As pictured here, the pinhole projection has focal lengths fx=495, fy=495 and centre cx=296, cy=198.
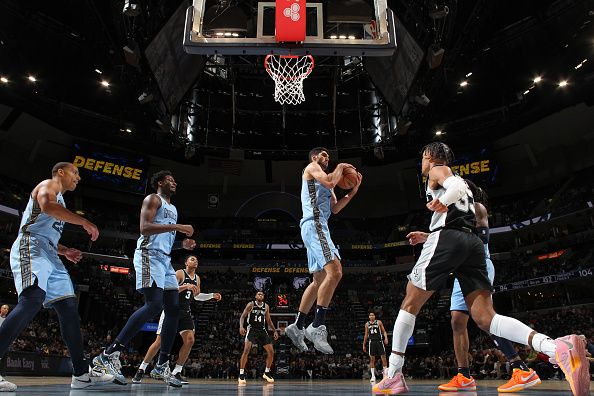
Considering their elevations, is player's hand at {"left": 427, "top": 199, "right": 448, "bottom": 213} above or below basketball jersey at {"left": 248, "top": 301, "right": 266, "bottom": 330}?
above

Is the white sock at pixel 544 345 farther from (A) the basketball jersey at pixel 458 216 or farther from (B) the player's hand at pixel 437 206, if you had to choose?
(B) the player's hand at pixel 437 206

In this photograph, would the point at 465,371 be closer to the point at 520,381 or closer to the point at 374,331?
the point at 520,381

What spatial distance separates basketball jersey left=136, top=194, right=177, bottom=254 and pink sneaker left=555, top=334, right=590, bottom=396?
4.65m

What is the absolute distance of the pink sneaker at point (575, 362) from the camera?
3201mm

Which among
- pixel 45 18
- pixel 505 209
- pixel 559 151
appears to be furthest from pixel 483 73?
pixel 45 18

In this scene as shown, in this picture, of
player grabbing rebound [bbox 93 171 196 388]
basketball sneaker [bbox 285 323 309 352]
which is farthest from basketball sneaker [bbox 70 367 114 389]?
basketball sneaker [bbox 285 323 309 352]

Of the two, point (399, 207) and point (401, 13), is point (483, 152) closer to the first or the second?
point (399, 207)

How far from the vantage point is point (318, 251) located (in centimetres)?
566

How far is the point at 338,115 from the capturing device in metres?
26.5

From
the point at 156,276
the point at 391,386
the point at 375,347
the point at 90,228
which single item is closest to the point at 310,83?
the point at 375,347

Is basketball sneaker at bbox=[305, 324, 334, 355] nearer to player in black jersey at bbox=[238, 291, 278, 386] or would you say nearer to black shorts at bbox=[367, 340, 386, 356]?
player in black jersey at bbox=[238, 291, 278, 386]

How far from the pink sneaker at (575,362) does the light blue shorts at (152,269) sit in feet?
14.3

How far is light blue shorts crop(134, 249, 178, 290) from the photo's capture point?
5969 mm

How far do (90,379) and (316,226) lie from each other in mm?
2856
